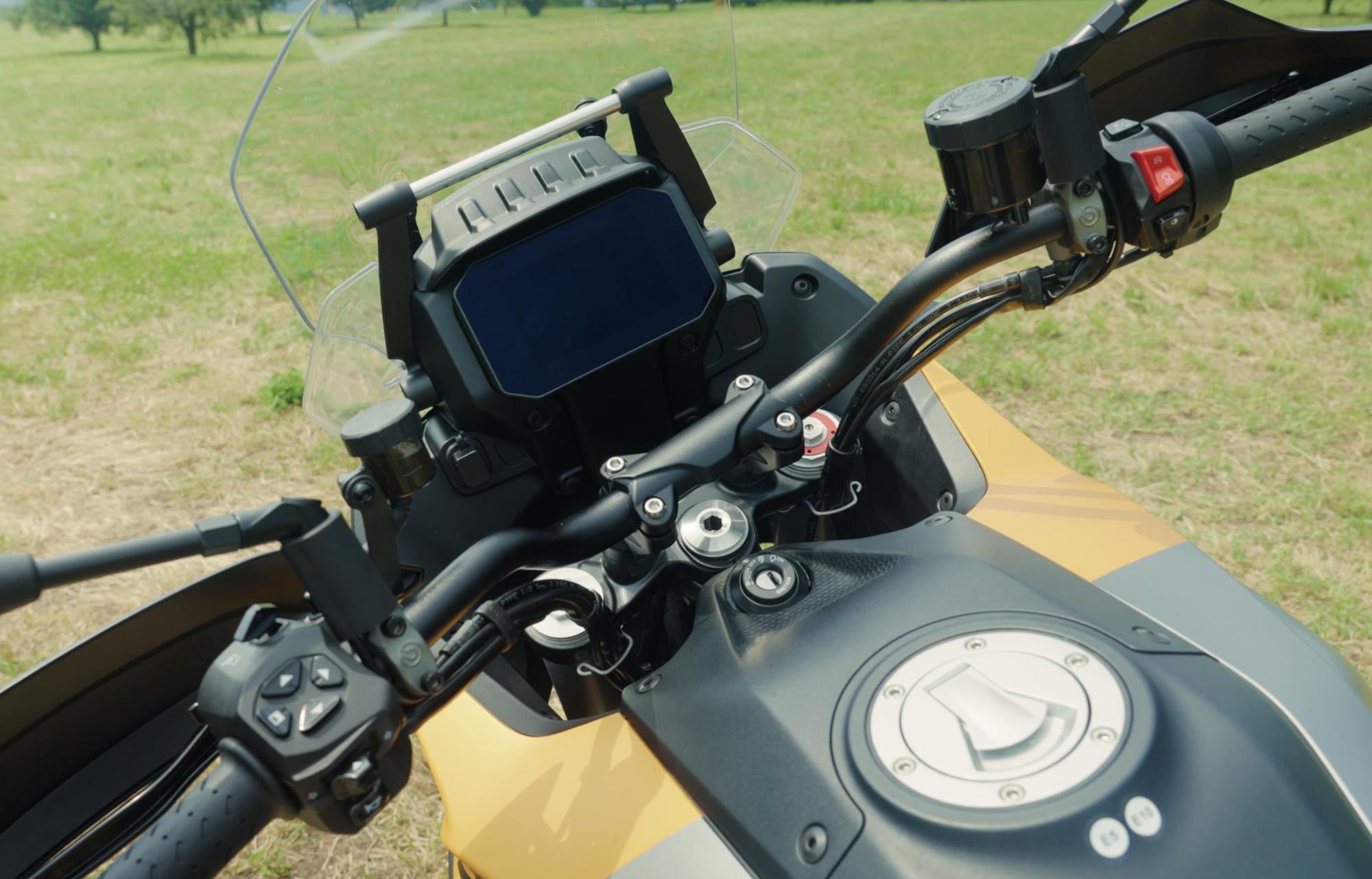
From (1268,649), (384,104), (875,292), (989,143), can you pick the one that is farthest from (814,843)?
(875,292)

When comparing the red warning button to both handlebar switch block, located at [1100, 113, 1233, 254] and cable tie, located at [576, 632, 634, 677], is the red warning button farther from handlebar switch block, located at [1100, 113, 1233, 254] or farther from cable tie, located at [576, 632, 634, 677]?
cable tie, located at [576, 632, 634, 677]

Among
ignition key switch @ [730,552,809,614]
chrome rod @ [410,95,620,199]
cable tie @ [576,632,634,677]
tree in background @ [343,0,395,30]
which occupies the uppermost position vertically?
tree in background @ [343,0,395,30]

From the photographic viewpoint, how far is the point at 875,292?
14.4 feet

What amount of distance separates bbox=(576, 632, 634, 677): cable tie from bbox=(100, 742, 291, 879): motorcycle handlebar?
41 centimetres

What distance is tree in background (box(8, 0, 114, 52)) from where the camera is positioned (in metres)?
32.5

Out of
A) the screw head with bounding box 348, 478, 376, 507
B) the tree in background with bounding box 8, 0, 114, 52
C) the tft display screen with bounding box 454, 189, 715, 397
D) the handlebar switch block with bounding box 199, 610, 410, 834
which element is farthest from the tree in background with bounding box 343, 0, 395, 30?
the tree in background with bounding box 8, 0, 114, 52

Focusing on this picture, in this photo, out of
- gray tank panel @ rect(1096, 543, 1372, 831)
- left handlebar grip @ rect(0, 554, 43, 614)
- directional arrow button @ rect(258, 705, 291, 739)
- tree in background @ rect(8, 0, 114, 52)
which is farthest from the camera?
tree in background @ rect(8, 0, 114, 52)

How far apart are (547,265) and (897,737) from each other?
1.83ft

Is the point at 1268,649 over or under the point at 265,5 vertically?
under

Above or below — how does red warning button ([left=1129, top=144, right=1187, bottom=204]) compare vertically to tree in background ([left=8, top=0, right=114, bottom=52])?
below

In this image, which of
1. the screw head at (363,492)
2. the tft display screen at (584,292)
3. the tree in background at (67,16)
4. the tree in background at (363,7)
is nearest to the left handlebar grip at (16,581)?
the screw head at (363,492)

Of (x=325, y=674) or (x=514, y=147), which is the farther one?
(x=514, y=147)

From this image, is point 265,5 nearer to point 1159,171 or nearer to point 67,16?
point 1159,171

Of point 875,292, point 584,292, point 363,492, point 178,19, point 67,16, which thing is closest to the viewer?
point 363,492
